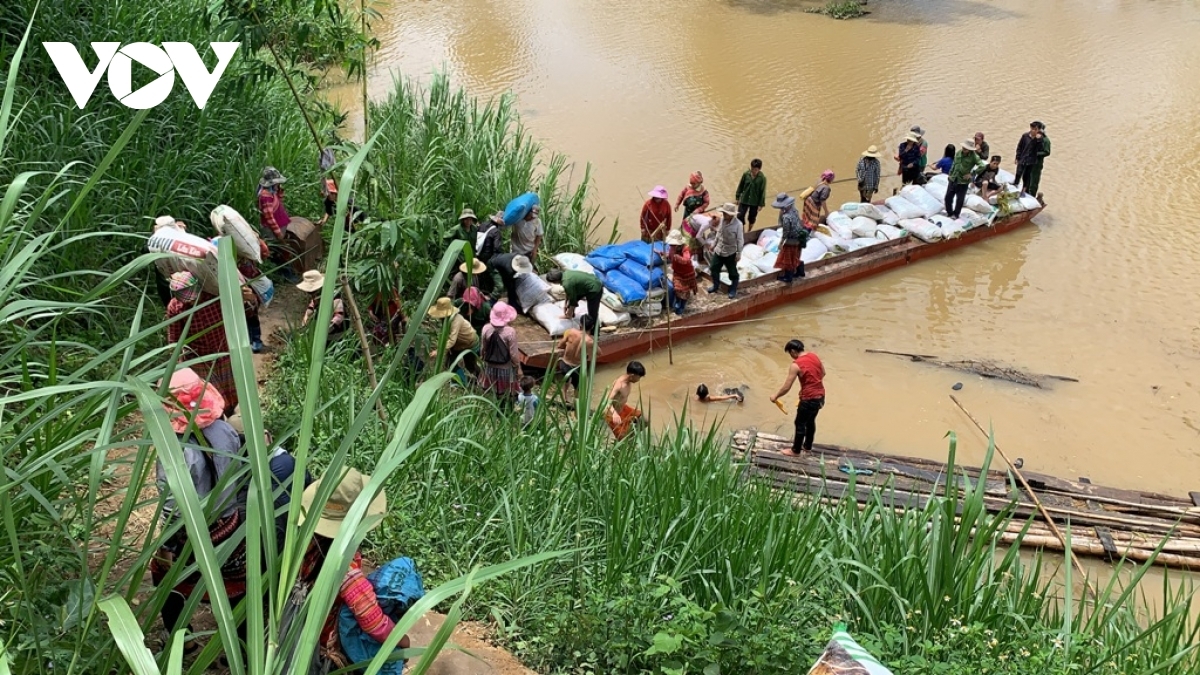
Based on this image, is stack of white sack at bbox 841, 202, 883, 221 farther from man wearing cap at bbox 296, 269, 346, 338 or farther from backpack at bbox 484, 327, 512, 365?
man wearing cap at bbox 296, 269, 346, 338

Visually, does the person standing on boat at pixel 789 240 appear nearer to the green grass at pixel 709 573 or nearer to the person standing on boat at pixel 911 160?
the person standing on boat at pixel 911 160

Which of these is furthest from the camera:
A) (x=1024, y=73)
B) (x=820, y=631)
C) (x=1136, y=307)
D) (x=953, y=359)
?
(x=1024, y=73)

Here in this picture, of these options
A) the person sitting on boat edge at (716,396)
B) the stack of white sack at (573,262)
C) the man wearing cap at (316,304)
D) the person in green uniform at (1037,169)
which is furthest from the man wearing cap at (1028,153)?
the man wearing cap at (316,304)

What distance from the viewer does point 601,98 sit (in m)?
13.8

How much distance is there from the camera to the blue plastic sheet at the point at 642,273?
305 inches

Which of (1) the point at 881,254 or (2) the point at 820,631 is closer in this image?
(2) the point at 820,631

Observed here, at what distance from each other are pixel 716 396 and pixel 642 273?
4.03ft

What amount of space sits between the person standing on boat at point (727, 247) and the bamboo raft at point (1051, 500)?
198 centimetres

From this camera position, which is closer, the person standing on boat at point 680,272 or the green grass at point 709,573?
the green grass at point 709,573

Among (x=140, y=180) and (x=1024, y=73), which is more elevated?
(x=1024, y=73)

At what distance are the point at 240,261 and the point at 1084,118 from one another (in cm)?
1239

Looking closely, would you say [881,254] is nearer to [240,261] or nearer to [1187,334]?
[1187,334]

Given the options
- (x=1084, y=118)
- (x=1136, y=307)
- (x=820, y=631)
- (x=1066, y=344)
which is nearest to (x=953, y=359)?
(x=1066, y=344)

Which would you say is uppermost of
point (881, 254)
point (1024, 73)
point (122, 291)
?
point (1024, 73)
